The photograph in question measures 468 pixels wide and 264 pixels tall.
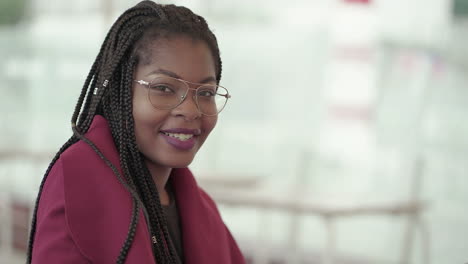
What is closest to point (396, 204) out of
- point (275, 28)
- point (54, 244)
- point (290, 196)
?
point (290, 196)

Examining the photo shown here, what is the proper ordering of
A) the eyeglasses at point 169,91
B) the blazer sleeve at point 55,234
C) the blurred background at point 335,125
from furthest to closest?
the blurred background at point 335,125 < the eyeglasses at point 169,91 < the blazer sleeve at point 55,234

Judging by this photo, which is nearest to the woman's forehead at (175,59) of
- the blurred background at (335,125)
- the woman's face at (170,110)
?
the woman's face at (170,110)

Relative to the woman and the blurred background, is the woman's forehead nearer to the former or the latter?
the woman

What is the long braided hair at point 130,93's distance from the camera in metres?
1.09

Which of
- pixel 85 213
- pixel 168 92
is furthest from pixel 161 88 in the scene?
pixel 85 213

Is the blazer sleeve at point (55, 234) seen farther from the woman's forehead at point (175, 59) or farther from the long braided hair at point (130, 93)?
the woman's forehead at point (175, 59)

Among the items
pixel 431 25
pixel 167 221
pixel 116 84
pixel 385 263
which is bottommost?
pixel 385 263

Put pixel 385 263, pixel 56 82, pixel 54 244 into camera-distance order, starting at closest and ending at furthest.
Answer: pixel 54 244 < pixel 385 263 < pixel 56 82

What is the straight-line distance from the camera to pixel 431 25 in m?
2.51

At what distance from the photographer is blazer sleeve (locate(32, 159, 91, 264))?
97 centimetres

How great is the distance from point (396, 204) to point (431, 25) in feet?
2.07

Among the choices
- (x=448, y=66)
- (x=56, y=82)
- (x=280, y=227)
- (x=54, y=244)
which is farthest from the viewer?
(x=56, y=82)

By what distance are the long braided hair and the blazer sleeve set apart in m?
0.07

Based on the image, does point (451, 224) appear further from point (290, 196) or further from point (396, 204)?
point (290, 196)
